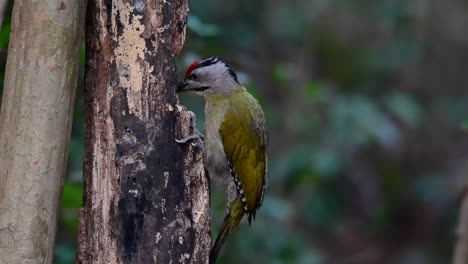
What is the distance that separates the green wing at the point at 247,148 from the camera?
5.89 meters

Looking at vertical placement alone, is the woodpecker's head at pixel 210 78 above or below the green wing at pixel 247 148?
above

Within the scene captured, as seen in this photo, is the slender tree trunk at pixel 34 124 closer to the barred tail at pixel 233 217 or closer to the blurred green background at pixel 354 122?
the barred tail at pixel 233 217

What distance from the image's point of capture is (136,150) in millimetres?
4730

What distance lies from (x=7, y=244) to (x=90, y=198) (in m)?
0.41

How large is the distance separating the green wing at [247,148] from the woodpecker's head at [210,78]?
13 centimetres

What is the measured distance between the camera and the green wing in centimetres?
589

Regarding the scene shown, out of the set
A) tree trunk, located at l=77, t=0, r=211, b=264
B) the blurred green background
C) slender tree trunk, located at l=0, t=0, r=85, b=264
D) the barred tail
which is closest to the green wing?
the barred tail

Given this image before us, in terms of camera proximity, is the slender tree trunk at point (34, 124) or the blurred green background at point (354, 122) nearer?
the slender tree trunk at point (34, 124)

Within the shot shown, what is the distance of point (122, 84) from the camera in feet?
15.6

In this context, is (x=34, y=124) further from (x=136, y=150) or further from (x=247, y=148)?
(x=247, y=148)

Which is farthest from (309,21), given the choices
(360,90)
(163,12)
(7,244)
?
(7,244)

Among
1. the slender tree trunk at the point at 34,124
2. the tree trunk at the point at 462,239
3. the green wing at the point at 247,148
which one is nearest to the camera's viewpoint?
the slender tree trunk at the point at 34,124

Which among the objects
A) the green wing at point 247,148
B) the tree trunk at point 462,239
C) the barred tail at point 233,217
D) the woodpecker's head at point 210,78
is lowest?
the tree trunk at point 462,239

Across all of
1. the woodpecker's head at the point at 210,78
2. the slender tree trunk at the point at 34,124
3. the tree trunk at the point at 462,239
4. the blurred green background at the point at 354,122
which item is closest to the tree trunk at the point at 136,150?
the slender tree trunk at the point at 34,124
